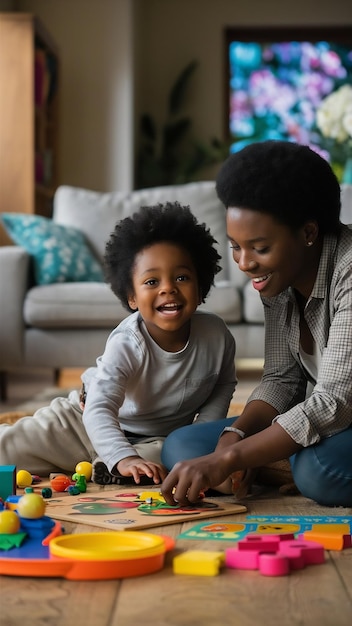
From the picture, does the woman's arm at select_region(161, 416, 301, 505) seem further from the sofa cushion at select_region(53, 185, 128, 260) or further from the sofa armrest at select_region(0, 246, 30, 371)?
the sofa cushion at select_region(53, 185, 128, 260)

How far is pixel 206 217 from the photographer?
447 cm

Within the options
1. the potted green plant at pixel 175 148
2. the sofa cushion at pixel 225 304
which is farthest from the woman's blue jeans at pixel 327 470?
the potted green plant at pixel 175 148

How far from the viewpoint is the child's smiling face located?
195 cm

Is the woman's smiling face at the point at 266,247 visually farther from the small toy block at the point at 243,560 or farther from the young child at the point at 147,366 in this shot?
the small toy block at the point at 243,560

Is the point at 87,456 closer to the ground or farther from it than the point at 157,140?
closer to the ground

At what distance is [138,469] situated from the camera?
176 cm

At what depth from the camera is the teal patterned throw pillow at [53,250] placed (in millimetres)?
4117

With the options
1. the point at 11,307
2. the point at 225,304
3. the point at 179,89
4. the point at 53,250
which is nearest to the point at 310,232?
the point at 225,304

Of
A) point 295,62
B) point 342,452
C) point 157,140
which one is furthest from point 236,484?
point 295,62

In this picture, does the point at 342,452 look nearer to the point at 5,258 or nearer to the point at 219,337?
the point at 219,337

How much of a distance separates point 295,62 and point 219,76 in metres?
0.69

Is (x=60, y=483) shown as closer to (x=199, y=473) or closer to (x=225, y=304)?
(x=199, y=473)

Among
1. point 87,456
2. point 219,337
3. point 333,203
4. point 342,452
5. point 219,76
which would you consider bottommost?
point 87,456

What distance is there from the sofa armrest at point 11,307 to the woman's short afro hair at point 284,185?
244cm
